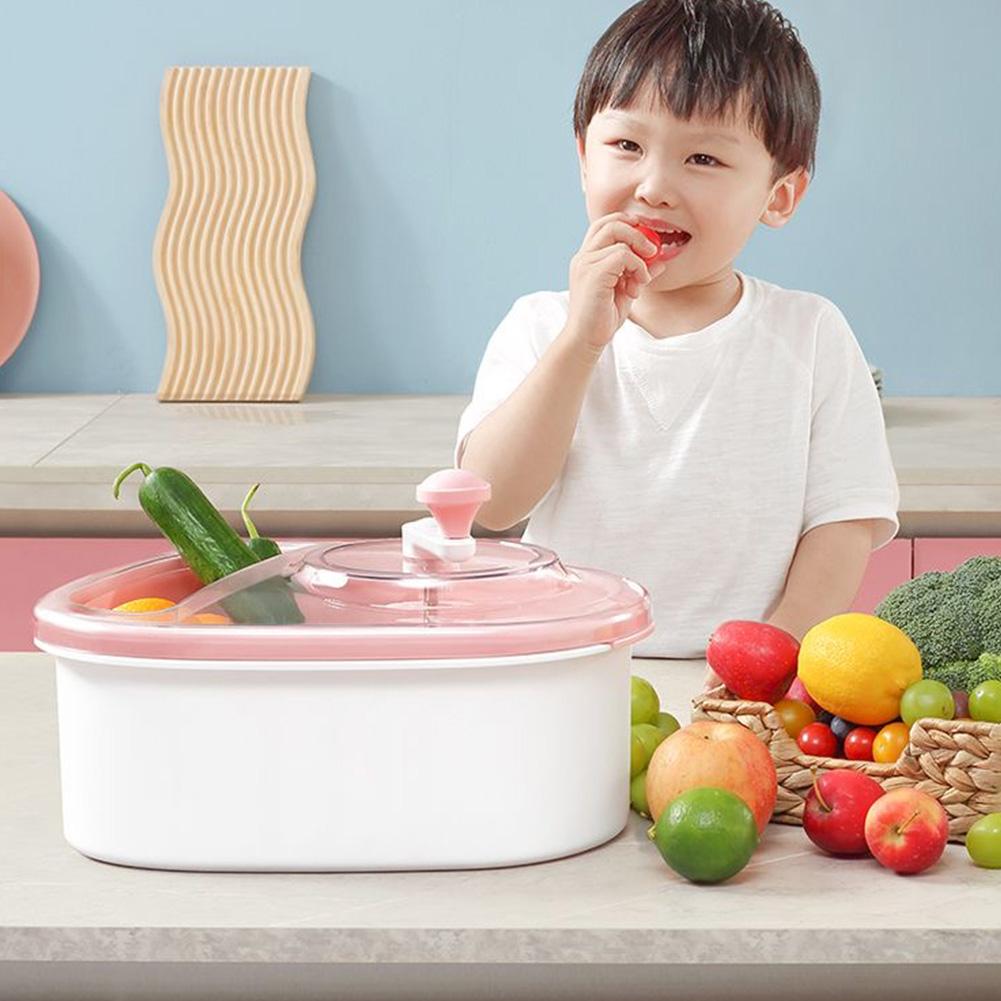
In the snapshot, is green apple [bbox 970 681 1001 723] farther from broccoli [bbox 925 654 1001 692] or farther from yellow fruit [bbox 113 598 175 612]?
yellow fruit [bbox 113 598 175 612]

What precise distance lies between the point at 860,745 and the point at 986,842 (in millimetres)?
113

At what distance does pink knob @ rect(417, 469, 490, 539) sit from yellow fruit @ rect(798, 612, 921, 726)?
0.22m

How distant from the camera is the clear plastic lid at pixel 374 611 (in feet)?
3.02

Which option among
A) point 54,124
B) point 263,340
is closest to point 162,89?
point 54,124

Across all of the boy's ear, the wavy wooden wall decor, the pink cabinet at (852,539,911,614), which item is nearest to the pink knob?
the boy's ear

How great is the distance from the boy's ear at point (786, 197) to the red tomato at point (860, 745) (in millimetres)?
701

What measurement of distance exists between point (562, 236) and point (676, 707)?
1.71 m

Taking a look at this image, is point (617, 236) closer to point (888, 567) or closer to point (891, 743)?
point (891, 743)

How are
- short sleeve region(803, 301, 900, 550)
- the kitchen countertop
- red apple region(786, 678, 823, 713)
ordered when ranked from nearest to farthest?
the kitchen countertop, red apple region(786, 678, 823, 713), short sleeve region(803, 301, 900, 550)

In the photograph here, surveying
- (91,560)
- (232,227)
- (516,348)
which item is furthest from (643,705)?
(232,227)

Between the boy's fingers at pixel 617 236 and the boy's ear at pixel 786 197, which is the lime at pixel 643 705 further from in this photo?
the boy's ear at pixel 786 197

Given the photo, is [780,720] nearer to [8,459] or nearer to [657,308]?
[657,308]

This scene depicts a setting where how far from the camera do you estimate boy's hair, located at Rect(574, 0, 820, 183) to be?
1.51 meters

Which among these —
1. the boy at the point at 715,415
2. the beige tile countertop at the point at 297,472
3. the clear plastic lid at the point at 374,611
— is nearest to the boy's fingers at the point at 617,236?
the boy at the point at 715,415
